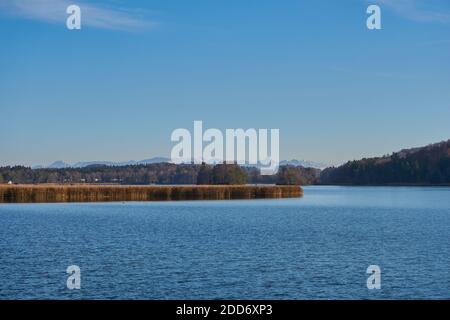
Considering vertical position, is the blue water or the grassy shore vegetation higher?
the grassy shore vegetation

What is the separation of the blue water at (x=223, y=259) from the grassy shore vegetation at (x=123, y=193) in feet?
102

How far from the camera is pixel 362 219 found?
68.1 m

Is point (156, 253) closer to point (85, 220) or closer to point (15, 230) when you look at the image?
point (15, 230)

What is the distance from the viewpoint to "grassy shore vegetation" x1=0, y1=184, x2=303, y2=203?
300ft

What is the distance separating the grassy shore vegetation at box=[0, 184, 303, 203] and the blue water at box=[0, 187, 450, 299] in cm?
3113

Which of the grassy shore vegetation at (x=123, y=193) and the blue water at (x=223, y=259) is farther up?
the grassy shore vegetation at (x=123, y=193)

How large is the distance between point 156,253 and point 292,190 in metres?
80.6

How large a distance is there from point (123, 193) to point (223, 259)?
222 ft

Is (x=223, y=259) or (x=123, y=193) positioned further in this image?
(x=123, y=193)

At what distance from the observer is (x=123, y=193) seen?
333ft

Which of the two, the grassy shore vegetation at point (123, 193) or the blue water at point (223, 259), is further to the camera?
the grassy shore vegetation at point (123, 193)

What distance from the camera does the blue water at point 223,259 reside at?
2680 cm

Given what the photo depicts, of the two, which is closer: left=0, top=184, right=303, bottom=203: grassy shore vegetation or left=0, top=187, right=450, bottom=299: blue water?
left=0, top=187, right=450, bottom=299: blue water
